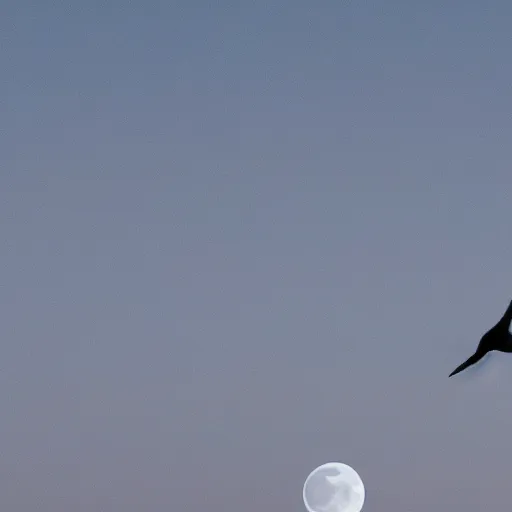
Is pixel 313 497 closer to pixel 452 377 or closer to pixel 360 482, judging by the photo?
pixel 360 482

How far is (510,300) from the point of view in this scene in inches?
161

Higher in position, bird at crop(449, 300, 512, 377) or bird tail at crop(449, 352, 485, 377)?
bird at crop(449, 300, 512, 377)

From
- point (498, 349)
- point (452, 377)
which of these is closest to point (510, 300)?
point (498, 349)

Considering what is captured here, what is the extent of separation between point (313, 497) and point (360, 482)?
0.92ft

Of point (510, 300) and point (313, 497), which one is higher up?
point (510, 300)

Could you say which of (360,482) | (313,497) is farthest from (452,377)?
(313,497)

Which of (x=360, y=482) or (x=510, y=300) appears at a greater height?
(x=510, y=300)

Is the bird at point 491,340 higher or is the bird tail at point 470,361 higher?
the bird at point 491,340

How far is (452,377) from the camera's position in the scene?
162 inches

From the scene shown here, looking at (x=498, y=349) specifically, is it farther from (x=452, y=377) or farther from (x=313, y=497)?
(x=313, y=497)

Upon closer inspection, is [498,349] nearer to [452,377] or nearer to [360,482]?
[452,377]

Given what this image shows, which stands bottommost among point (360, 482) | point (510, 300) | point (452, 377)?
point (360, 482)

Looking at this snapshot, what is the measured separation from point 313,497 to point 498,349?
1.35 m

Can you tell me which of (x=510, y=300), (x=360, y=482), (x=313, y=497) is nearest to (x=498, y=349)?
(x=510, y=300)
